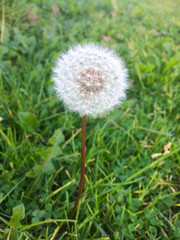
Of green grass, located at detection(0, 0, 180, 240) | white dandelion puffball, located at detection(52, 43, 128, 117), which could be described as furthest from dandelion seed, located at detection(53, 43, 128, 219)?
green grass, located at detection(0, 0, 180, 240)

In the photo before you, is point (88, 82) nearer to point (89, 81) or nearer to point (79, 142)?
point (89, 81)

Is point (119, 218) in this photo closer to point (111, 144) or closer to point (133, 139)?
point (111, 144)

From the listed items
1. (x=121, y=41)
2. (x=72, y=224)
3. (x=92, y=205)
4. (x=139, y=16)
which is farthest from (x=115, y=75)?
(x=139, y=16)

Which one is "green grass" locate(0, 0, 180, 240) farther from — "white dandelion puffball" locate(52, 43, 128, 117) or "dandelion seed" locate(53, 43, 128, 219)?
"white dandelion puffball" locate(52, 43, 128, 117)

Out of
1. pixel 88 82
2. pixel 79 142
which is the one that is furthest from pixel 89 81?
pixel 79 142

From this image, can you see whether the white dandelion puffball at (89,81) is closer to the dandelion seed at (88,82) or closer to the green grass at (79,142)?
the dandelion seed at (88,82)
